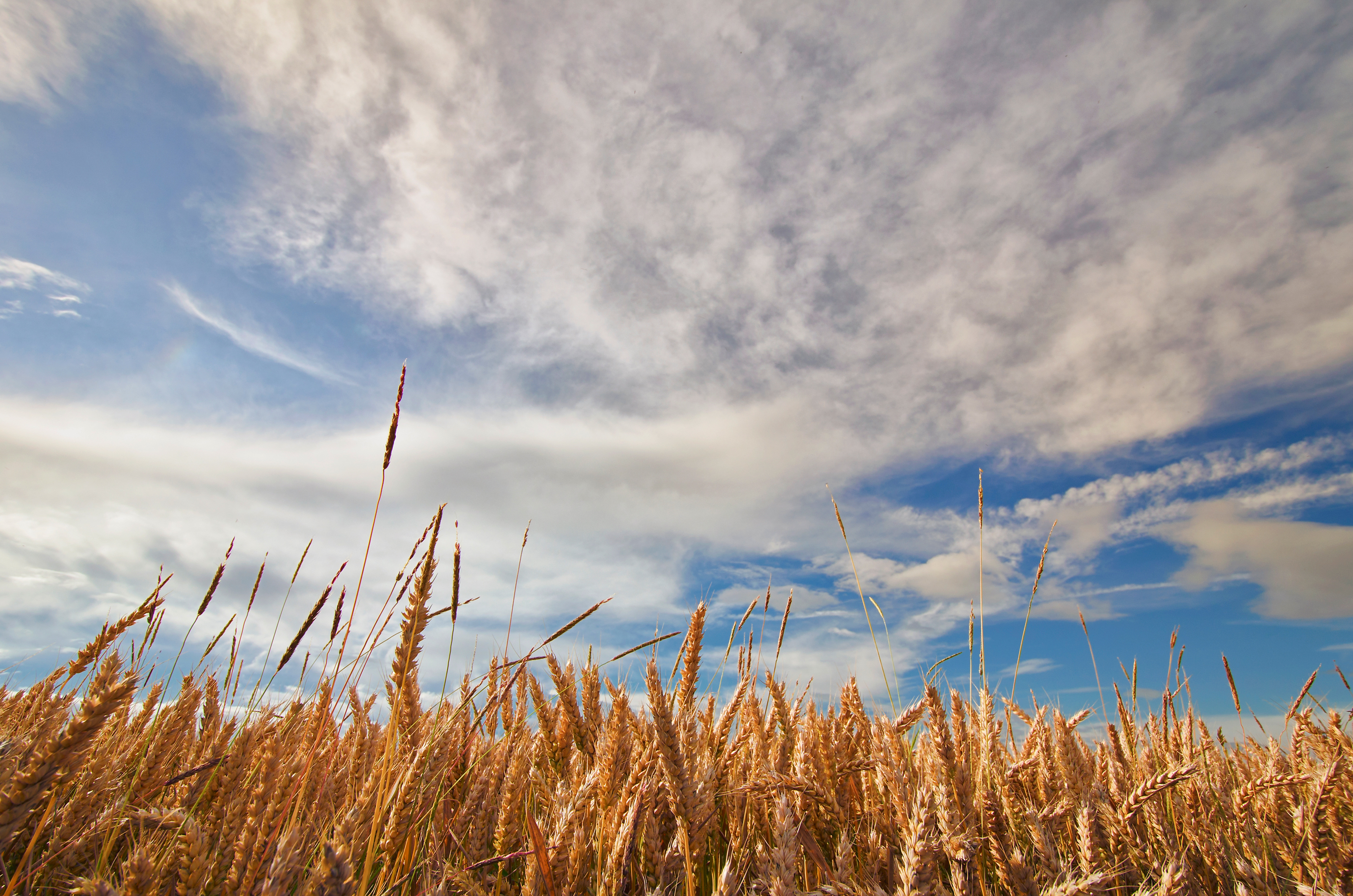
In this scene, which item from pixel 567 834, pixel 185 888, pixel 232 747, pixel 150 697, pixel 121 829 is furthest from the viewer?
pixel 150 697

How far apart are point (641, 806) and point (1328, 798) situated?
11.1ft

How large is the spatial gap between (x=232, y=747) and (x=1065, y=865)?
3.18 meters

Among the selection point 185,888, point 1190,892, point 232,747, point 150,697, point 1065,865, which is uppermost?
point 150,697

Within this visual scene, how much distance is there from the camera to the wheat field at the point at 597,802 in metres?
1.79

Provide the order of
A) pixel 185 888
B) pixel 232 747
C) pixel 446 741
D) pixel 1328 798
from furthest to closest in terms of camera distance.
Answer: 1. pixel 1328 798
2. pixel 446 741
3. pixel 232 747
4. pixel 185 888

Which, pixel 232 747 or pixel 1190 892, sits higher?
pixel 232 747

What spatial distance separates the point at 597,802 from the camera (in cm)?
235

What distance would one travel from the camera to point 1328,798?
3.02 m

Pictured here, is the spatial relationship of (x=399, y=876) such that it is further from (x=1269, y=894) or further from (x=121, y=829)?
(x=1269, y=894)

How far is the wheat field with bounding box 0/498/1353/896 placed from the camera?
5.88ft

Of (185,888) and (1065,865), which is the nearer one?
(185,888)

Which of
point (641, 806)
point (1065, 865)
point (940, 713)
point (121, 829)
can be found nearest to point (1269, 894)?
point (1065, 865)

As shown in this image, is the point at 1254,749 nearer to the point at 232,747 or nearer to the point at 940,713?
the point at 940,713

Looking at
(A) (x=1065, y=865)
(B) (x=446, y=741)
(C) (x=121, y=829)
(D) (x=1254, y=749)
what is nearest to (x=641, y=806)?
(B) (x=446, y=741)
